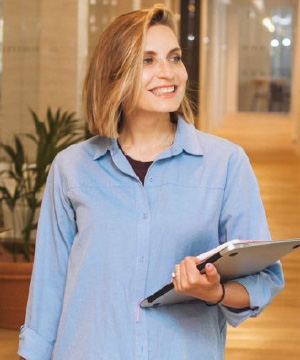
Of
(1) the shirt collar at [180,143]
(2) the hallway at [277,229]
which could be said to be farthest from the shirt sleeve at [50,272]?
(2) the hallway at [277,229]

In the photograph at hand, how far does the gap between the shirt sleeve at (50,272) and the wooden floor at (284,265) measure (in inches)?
131

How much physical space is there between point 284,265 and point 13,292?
2.75 m

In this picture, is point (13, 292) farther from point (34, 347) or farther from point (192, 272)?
point (192, 272)

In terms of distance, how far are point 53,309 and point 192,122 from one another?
1.72 feet

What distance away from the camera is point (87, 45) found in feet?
30.1

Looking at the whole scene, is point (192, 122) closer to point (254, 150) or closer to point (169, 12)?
point (169, 12)

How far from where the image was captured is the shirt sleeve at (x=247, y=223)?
211 centimetres

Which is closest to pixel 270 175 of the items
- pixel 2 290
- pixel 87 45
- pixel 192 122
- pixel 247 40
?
pixel 87 45

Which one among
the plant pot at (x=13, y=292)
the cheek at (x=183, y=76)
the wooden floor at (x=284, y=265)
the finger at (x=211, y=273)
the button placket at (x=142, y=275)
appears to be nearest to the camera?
the finger at (x=211, y=273)

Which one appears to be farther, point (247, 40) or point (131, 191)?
point (247, 40)

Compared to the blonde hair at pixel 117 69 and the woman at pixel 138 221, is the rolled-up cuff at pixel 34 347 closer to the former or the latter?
the woman at pixel 138 221

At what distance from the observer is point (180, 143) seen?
86.4 inches

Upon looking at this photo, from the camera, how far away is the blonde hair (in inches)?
85.4

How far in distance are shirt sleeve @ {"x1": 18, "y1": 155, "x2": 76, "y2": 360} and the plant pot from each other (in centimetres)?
377
